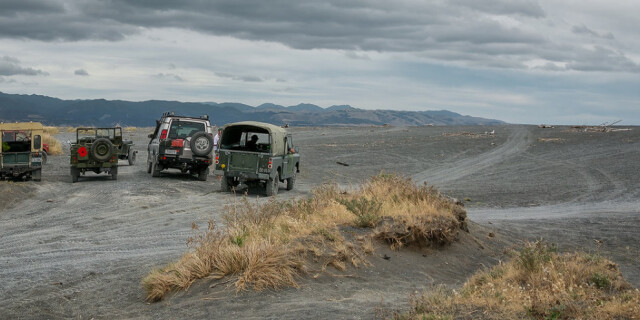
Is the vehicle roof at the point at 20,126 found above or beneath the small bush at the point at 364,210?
above

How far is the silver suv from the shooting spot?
24.5 m

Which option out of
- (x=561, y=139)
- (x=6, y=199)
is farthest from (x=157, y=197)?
(x=561, y=139)

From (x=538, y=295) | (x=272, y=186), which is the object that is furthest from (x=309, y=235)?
(x=272, y=186)

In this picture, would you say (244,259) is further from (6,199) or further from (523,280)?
(6,199)

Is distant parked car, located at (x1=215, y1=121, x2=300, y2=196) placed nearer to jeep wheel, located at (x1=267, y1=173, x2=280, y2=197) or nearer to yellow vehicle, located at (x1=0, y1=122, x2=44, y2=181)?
jeep wheel, located at (x1=267, y1=173, x2=280, y2=197)

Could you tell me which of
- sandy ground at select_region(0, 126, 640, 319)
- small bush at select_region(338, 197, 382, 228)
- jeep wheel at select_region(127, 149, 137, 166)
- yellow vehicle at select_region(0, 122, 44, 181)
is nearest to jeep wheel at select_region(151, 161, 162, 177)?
sandy ground at select_region(0, 126, 640, 319)

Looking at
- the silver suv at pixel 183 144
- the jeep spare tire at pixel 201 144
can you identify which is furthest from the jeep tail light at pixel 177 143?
the jeep spare tire at pixel 201 144

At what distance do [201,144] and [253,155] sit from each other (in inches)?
149

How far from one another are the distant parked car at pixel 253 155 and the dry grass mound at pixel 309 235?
756cm

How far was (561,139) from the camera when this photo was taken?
54.5 meters

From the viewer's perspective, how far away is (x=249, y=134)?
2277 centimetres

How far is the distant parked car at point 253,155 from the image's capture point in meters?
21.3

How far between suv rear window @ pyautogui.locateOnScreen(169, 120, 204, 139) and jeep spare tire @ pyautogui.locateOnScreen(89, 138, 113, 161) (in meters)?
2.19

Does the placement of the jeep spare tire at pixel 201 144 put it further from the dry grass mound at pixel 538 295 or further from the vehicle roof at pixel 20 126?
the dry grass mound at pixel 538 295
